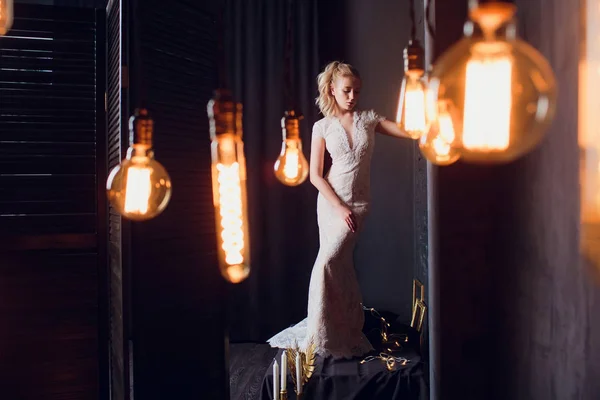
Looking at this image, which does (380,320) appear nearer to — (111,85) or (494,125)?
(111,85)

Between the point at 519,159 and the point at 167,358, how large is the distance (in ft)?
5.72

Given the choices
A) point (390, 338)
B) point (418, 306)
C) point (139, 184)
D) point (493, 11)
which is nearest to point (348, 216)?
point (390, 338)

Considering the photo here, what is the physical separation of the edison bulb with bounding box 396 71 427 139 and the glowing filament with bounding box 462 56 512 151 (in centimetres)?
34

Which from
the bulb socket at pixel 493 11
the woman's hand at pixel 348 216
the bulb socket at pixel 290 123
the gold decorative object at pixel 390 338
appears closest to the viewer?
the bulb socket at pixel 493 11

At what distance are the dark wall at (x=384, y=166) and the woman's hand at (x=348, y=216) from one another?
52.7 inches

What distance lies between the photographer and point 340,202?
3365 mm

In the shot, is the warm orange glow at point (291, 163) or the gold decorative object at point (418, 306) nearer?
the warm orange glow at point (291, 163)

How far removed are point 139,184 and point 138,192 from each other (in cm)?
2

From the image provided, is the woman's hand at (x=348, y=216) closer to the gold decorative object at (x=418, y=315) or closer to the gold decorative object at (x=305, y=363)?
the gold decorative object at (x=305, y=363)

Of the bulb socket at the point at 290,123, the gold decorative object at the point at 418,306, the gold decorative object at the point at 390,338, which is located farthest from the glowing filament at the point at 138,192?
the gold decorative object at the point at 418,306

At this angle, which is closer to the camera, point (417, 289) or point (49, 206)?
point (49, 206)

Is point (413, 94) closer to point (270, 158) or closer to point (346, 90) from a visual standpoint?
point (346, 90)

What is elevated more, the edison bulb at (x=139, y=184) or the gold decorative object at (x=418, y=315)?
the edison bulb at (x=139, y=184)

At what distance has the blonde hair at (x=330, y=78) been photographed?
11.0 ft
